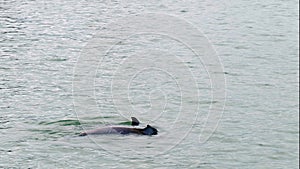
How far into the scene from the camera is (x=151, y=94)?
55.2ft

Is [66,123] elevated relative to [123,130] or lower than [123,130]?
lower

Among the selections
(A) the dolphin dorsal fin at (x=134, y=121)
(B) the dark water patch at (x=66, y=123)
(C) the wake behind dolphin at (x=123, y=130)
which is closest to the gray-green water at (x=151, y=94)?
(B) the dark water patch at (x=66, y=123)

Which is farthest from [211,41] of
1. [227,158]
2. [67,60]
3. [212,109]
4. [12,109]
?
[227,158]

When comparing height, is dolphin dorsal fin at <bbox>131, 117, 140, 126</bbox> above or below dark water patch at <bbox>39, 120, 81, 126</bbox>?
above

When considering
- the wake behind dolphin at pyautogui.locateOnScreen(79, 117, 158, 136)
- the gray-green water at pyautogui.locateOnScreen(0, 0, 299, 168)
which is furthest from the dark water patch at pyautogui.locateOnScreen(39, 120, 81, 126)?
the wake behind dolphin at pyautogui.locateOnScreen(79, 117, 158, 136)

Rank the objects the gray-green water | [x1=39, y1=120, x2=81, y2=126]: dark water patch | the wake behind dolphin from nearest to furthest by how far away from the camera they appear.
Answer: the gray-green water
the wake behind dolphin
[x1=39, y1=120, x2=81, y2=126]: dark water patch

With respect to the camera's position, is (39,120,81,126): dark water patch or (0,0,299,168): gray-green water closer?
(0,0,299,168): gray-green water

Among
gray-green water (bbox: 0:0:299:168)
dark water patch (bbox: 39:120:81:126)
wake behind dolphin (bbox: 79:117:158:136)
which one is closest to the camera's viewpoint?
gray-green water (bbox: 0:0:299:168)

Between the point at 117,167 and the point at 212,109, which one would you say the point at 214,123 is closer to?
the point at 212,109

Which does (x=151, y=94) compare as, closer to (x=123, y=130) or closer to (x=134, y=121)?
(x=134, y=121)

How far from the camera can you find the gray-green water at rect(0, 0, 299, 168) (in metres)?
13.1

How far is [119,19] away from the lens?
Answer: 25.5m

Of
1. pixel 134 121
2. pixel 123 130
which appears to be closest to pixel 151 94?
pixel 134 121

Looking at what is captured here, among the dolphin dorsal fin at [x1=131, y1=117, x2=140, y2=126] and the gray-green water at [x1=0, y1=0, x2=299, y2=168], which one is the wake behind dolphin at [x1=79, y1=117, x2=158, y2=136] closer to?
the gray-green water at [x1=0, y1=0, x2=299, y2=168]
